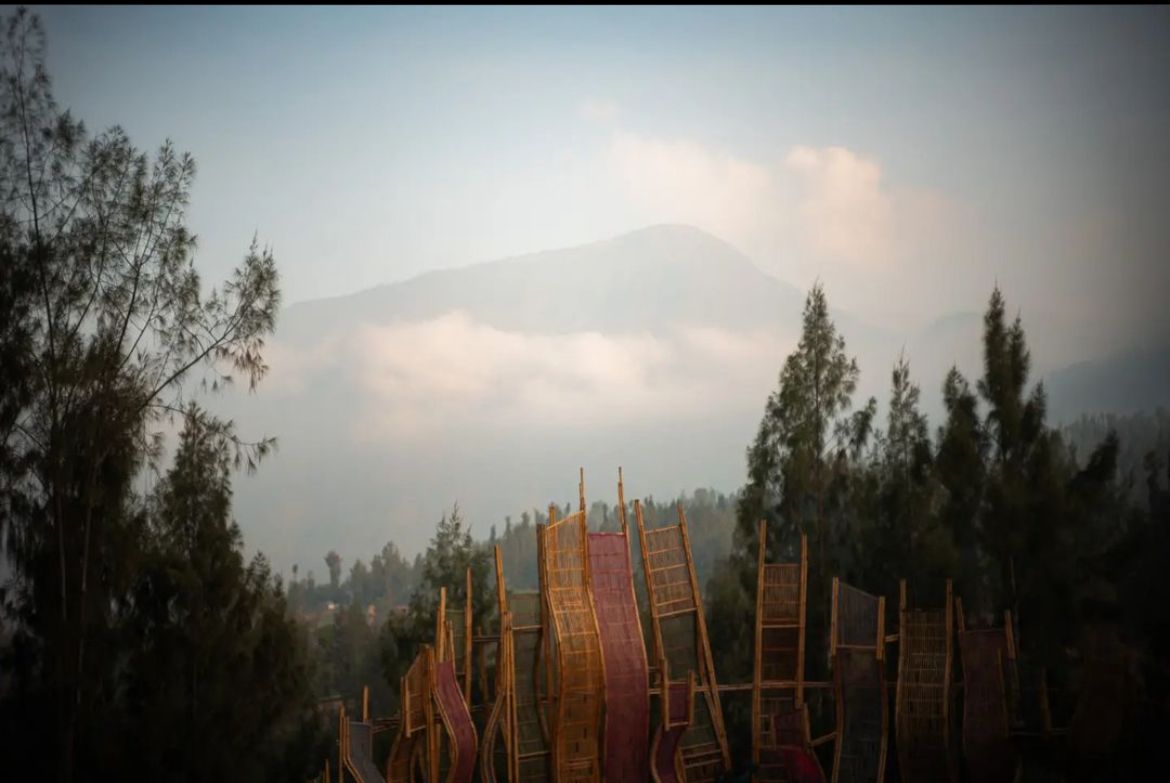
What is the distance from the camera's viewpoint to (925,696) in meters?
8.49

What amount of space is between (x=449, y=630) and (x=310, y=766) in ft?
11.9

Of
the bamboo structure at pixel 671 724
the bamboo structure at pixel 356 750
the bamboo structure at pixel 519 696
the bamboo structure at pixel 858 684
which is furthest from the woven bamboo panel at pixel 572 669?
the bamboo structure at pixel 858 684

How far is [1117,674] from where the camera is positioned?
7.18 meters

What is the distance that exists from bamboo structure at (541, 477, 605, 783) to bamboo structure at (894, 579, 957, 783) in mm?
2496

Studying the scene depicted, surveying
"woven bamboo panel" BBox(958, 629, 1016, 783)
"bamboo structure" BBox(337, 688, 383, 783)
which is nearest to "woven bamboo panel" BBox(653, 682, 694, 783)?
"woven bamboo panel" BBox(958, 629, 1016, 783)

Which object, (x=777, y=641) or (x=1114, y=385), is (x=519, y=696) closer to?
(x=777, y=641)

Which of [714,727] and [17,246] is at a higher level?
[17,246]

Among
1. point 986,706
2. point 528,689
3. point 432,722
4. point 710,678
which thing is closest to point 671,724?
point 710,678

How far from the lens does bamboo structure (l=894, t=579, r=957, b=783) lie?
829 cm

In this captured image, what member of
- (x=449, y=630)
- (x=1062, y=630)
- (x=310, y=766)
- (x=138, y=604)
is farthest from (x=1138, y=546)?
(x=138, y=604)

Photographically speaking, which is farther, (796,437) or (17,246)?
(796,437)

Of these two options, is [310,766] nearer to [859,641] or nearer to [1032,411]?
[859,641]

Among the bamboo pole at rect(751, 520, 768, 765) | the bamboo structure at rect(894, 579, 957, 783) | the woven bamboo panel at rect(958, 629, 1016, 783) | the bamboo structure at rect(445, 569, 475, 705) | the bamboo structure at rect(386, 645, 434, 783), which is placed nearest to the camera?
the woven bamboo panel at rect(958, 629, 1016, 783)

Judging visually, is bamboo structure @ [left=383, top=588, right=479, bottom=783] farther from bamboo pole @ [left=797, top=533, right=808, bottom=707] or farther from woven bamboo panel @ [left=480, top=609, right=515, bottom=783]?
bamboo pole @ [left=797, top=533, right=808, bottom=707]
